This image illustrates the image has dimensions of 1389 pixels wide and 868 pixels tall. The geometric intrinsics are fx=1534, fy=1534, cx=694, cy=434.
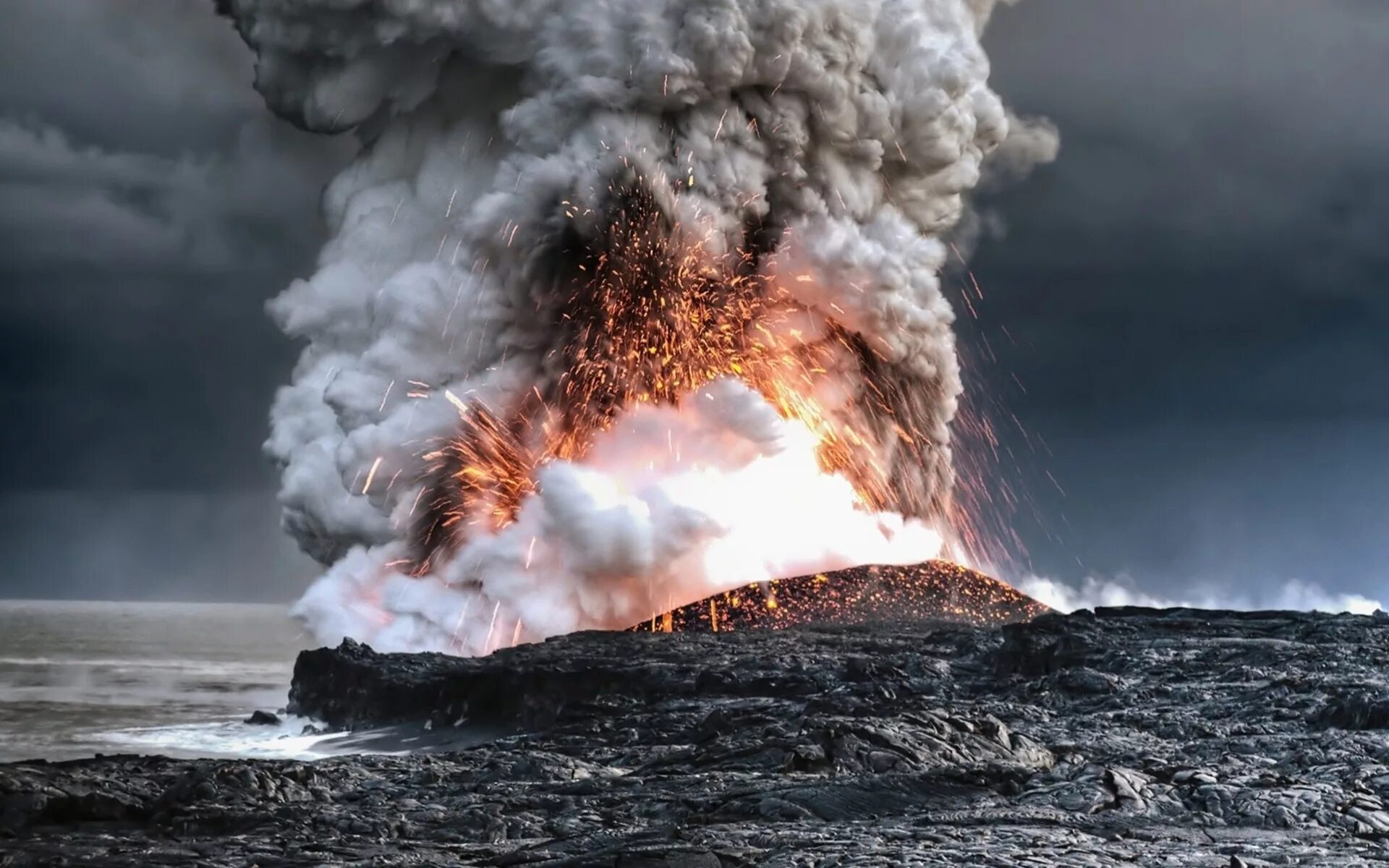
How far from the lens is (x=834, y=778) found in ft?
76.9

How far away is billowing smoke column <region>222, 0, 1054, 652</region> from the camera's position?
56.7 meters

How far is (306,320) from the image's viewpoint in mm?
62469

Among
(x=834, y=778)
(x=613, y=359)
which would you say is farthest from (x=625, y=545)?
(x=834, y=778)

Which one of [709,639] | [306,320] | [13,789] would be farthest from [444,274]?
[13,789]

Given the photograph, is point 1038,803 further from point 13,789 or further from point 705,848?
point 13,789

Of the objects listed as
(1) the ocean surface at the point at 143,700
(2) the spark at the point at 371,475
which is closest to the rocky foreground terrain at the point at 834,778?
(1) the ocean surface at the point at 143,700

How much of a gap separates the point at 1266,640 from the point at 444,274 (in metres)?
33.0

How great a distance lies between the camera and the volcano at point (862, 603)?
53781 millimetres

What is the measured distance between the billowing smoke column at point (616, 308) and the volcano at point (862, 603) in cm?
240

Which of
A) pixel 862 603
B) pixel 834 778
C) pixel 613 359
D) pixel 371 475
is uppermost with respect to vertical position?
pixel 613 359

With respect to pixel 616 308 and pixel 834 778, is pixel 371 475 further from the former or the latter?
pixel 834 778

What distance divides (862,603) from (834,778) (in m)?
32.3

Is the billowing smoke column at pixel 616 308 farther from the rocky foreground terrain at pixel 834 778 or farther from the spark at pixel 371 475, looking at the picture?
the rocky foreground terrain at pixel 834 778

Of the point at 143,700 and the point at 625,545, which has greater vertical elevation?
the point at 625,545
